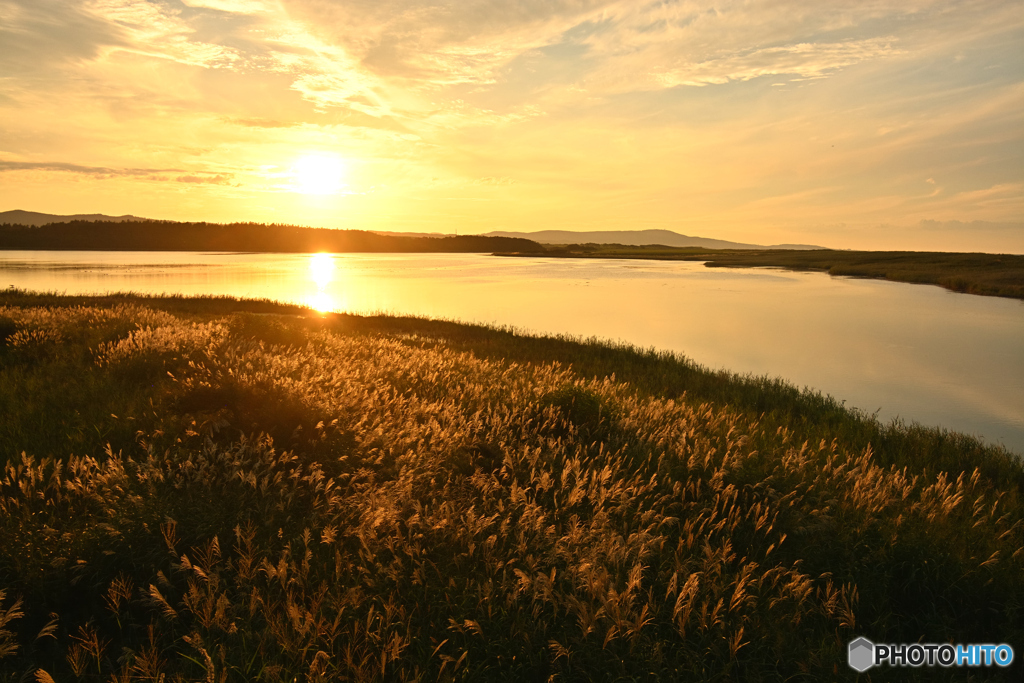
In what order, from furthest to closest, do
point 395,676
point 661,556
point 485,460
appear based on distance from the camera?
point 485,460 < point 661,556 < point 395,676

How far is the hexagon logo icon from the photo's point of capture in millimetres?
3561

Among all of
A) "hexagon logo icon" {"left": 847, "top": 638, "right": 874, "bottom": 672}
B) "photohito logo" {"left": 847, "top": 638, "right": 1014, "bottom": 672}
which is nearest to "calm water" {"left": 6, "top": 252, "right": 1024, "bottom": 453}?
"photohito logo" {"left": 847, "top": 638, "right": 1014, "bottom": 672}

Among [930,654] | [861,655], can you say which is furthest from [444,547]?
[930,654]

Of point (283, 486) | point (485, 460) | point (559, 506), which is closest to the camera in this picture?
point (283, 486)

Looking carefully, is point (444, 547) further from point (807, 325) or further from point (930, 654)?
point (807, 325)

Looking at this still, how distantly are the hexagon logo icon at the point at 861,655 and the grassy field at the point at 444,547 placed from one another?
0.26 feet

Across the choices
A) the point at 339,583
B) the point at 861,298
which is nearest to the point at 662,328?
the point at 861,298

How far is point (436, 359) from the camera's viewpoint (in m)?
11.7

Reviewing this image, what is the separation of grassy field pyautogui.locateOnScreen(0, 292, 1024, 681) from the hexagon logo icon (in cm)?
8

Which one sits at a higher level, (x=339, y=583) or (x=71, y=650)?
(x=339, y=583)

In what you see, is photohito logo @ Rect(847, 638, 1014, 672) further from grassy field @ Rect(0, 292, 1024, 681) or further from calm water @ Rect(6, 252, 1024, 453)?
calm water @ Rect(6, 252, 1024, 453)

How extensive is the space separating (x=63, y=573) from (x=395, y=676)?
2.58 m

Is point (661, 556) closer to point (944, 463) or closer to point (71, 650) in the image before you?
point (71, 650)

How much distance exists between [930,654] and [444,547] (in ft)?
11.7
